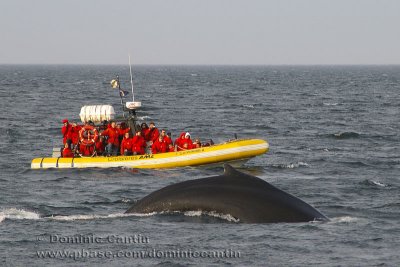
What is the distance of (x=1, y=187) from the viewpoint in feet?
106

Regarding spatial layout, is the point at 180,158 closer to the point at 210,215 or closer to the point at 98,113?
the point at 98,113

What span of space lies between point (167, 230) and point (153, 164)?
1399cm

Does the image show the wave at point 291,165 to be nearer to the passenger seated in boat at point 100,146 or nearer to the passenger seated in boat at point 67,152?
the passenger seated in boat at point 100,146

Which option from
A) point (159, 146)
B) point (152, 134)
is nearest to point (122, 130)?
point (152, 134)

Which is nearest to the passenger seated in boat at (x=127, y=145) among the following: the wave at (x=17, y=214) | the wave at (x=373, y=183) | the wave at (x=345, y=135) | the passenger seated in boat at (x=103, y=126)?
the passenger seated in boat at (x=103, y=126)

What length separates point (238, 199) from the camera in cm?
2152

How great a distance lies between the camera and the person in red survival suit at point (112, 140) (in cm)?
3659

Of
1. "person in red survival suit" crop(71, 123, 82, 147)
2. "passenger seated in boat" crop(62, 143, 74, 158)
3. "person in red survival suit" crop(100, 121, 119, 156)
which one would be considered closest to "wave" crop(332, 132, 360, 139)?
"person in red survival suit" crop(100, 121, 119, 156)

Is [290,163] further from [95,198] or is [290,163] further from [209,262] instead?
[209,262]

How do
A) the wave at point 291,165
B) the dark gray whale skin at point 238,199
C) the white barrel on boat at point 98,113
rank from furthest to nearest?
1. the wave at point 291,165
2. the white barrel on boat at point 98,113
3. the dark gray whale skin at point 238,199

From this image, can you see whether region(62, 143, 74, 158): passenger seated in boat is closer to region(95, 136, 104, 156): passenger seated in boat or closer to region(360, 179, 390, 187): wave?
region(95, 136, 104, 156): passenger seated in boat

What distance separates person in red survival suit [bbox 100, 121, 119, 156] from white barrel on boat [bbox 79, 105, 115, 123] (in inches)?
44.8

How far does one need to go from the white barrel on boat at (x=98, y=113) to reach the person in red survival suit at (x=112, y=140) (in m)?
1.14

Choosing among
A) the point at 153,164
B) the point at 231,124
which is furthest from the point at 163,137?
the point at 231,124
